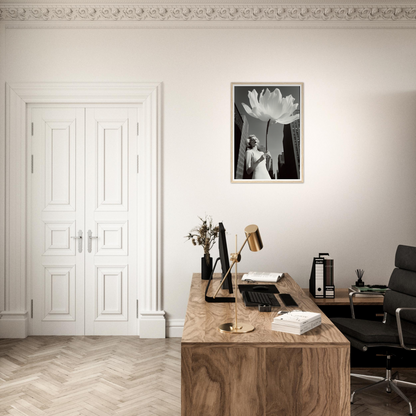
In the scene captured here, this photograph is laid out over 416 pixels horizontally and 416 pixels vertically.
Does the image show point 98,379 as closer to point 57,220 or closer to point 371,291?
point 57,220

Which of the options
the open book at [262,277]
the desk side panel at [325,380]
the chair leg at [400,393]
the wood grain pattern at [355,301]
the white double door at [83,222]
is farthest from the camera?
the white double door at [83,222]

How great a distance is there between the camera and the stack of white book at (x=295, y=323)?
2020 mm

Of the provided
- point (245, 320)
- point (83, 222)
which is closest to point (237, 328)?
point (245, 320)

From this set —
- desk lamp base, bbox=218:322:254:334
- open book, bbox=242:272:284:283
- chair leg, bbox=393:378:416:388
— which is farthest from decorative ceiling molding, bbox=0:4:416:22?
chair leg, bbox=393:378:416:388

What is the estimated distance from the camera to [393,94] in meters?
4.13

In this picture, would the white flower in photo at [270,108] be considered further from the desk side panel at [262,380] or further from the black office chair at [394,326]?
the desk side panel at [262,380]

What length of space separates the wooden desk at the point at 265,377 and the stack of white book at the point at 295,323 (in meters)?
0.12

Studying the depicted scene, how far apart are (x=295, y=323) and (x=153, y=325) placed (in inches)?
95.0

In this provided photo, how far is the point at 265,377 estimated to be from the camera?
1.90m

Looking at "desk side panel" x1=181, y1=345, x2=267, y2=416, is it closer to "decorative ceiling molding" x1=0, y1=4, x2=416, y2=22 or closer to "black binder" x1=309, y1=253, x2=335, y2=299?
"black binder" x1=309, y1=253, x2=335, y2=299

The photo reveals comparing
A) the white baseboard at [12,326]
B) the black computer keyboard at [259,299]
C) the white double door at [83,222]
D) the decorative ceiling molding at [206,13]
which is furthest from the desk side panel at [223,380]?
the decorative ceiling molding at [206,13]

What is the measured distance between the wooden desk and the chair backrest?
4.48ft

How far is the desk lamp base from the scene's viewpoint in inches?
79.8

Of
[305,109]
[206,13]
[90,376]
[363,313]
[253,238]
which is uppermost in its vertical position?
[206,13]
